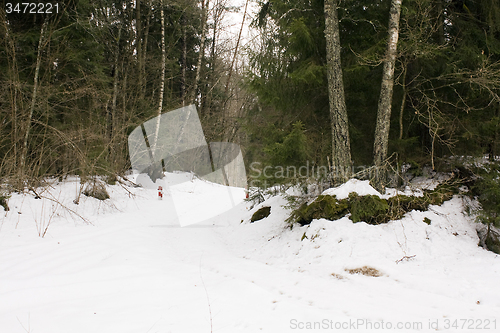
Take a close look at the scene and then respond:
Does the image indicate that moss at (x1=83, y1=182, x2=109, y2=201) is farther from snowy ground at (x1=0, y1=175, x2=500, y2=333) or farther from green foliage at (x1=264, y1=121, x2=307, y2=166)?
Answer: green foliage at (x1=264, y1=121, x2=307, y2=166)

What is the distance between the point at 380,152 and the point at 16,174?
26.6 ft

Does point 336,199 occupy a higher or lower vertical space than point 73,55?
lower

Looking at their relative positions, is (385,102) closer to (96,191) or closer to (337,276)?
(337,276)

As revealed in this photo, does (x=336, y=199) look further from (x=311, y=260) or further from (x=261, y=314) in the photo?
(x=261, y=314)

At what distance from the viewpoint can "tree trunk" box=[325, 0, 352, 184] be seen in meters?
5.92

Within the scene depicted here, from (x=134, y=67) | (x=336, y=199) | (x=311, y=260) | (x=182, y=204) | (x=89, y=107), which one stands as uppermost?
(x=134, y=67)

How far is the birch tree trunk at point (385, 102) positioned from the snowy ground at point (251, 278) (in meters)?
0.78

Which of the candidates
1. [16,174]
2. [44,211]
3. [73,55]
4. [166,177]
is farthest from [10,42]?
[166,177]

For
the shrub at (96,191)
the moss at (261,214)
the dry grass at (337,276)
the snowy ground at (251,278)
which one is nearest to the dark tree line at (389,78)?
the snowy ground at (251,278)

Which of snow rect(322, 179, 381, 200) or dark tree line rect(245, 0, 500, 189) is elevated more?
dark tree line rect(245, 0, 500, 189)

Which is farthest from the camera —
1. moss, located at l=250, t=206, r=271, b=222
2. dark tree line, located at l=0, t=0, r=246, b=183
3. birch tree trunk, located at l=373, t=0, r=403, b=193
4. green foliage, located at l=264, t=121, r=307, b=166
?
moss, located at l=250, t=206, r=271, b=222

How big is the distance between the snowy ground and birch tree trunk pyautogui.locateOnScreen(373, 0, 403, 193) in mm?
778

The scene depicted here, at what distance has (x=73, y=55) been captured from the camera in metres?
8.97

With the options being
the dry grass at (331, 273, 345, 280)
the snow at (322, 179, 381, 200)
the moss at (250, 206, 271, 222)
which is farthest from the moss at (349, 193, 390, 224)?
the moss at (250, 206, 271, 222)
